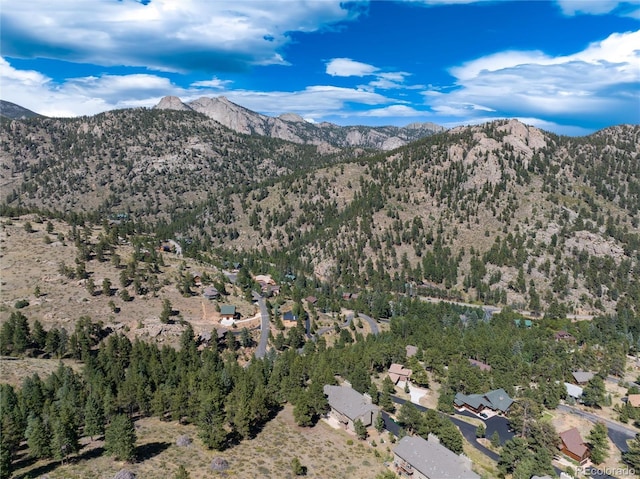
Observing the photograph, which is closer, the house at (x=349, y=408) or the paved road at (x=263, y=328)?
the house at (x=349, y=408)

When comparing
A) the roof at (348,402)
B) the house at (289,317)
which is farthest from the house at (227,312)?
the roof at (348,402)

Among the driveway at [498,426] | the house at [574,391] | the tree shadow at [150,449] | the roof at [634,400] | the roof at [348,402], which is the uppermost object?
the tree shadow at [150,449]

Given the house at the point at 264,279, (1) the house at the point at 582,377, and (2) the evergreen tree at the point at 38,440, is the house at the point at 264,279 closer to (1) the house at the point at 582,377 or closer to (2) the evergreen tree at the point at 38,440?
(1) the house at the point at 582,377

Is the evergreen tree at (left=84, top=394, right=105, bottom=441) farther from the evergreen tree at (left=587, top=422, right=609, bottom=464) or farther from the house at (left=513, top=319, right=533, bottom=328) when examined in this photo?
the house at (left=513, top=319, right=533, bottom=328)

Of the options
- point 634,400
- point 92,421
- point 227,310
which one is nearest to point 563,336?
point 634,400

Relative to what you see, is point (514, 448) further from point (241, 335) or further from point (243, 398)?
point (241, 335)

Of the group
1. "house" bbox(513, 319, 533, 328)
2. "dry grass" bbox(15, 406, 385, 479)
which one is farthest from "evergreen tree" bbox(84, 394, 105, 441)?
"house" bbox(513, 319, 533, 328)
